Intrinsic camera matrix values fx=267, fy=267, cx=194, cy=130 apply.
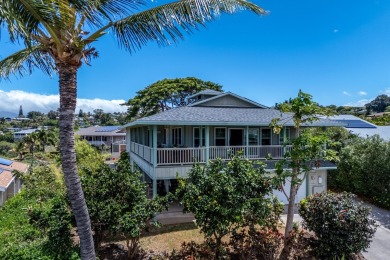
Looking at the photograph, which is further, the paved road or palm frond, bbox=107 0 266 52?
the paved road

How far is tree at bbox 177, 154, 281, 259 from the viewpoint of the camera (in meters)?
8.22

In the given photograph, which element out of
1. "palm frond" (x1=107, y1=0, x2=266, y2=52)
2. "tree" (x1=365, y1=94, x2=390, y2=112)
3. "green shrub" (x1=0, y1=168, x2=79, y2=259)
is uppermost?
"tree" (x1=365, y1=94, x2=390, y2=112)

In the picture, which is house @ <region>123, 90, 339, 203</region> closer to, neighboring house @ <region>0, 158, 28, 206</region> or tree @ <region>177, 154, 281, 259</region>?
tree @ <region>177, 154, 281, 259</region>

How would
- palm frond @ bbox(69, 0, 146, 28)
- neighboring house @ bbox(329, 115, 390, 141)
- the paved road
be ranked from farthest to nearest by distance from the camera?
1. neighboring house @ bbox(329, 115, 390, 141)
2. the paved road
3. palm frond @ bbox(69, 0, 146, 28)

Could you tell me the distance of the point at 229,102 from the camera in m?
20.1

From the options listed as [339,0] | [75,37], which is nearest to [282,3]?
[339,0]

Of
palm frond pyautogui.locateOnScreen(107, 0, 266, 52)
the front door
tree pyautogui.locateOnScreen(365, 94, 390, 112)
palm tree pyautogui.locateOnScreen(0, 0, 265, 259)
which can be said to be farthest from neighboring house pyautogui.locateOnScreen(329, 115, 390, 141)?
tree pyautogui.locateOnScreen(365, 94, 390, 112)

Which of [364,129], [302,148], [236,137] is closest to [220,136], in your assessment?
[236,137]

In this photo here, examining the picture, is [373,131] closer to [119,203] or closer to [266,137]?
[266,137]

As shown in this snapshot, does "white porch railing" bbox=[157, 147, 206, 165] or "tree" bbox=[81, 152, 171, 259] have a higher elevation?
"white porch railing" bbox=[157, 147, 206, 165]

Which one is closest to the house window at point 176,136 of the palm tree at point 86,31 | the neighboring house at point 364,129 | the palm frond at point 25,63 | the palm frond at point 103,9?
the palm frond at point 25,63

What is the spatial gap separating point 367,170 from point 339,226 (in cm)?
939

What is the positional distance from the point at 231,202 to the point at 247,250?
2059 millimetres

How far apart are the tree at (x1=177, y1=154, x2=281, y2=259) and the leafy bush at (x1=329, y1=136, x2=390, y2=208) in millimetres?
9872
